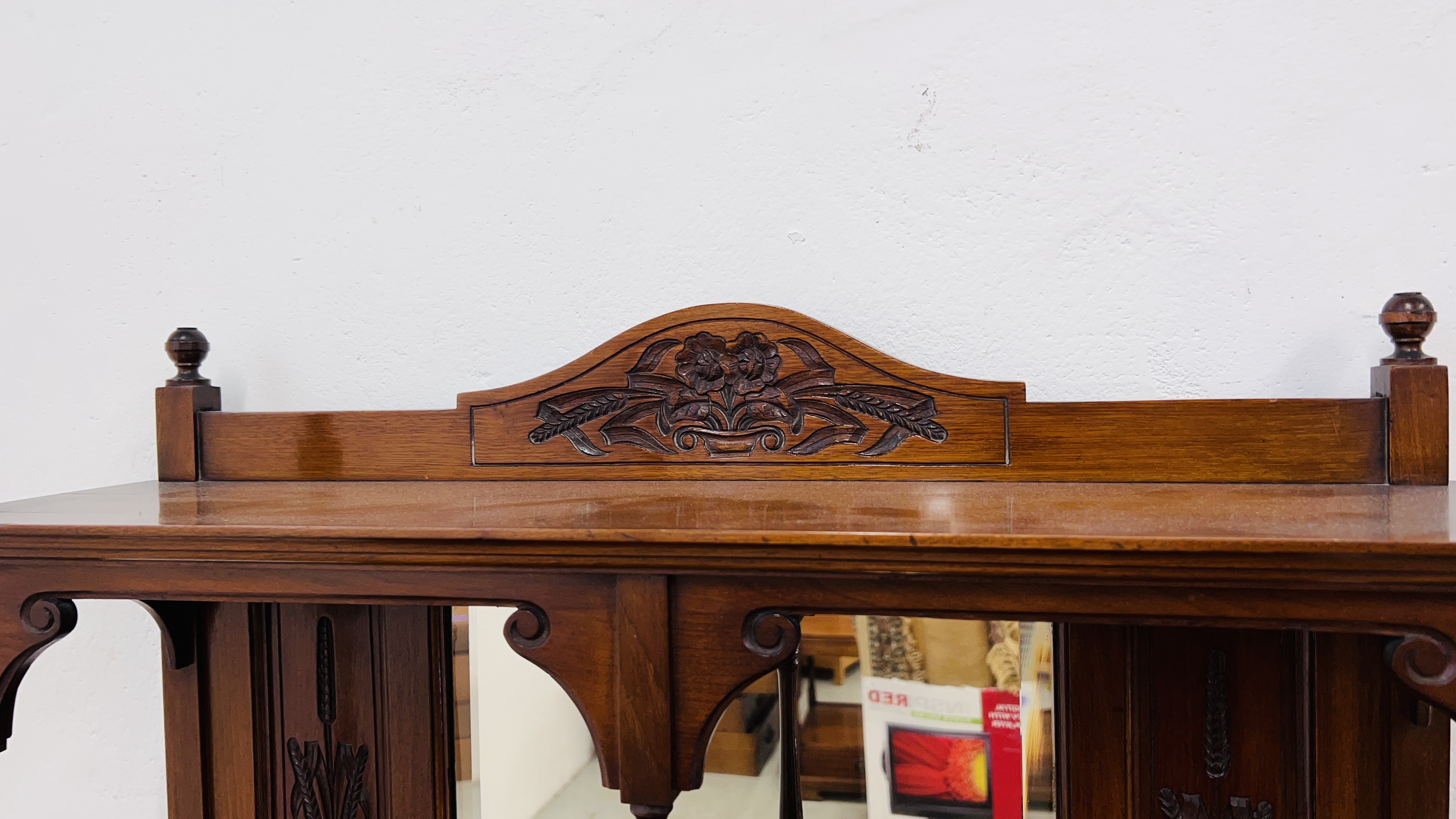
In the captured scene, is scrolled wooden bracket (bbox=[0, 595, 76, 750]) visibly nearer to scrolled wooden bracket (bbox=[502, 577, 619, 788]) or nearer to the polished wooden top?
the polished wooden top

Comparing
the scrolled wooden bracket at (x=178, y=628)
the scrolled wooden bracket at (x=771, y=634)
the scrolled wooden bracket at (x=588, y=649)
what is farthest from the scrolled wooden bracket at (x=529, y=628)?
the scrolled wooden bracket at (x=178, y=628)

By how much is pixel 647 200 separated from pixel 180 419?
0.58 m

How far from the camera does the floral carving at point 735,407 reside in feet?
2.90

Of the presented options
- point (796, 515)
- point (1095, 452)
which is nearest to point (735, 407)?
point (796, 515)

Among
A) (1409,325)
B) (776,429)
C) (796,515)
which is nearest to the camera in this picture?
(796,515)

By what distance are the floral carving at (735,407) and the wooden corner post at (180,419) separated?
40cm

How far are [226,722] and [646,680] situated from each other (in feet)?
2.14

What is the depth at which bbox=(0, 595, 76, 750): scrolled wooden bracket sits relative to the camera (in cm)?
75

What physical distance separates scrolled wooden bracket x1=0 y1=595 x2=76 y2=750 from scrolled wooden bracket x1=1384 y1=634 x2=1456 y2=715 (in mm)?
1013

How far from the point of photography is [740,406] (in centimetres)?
91

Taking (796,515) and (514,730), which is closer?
(796,515)

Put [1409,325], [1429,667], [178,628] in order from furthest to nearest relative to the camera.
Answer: [178,628] < [1409,325] < [1429,667]

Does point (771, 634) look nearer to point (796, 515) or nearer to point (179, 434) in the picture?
point (796, 515)

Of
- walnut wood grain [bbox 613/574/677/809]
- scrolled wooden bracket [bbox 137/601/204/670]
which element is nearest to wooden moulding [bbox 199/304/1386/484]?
scrolled wooden bracket [bbox 137/601/204/670]
